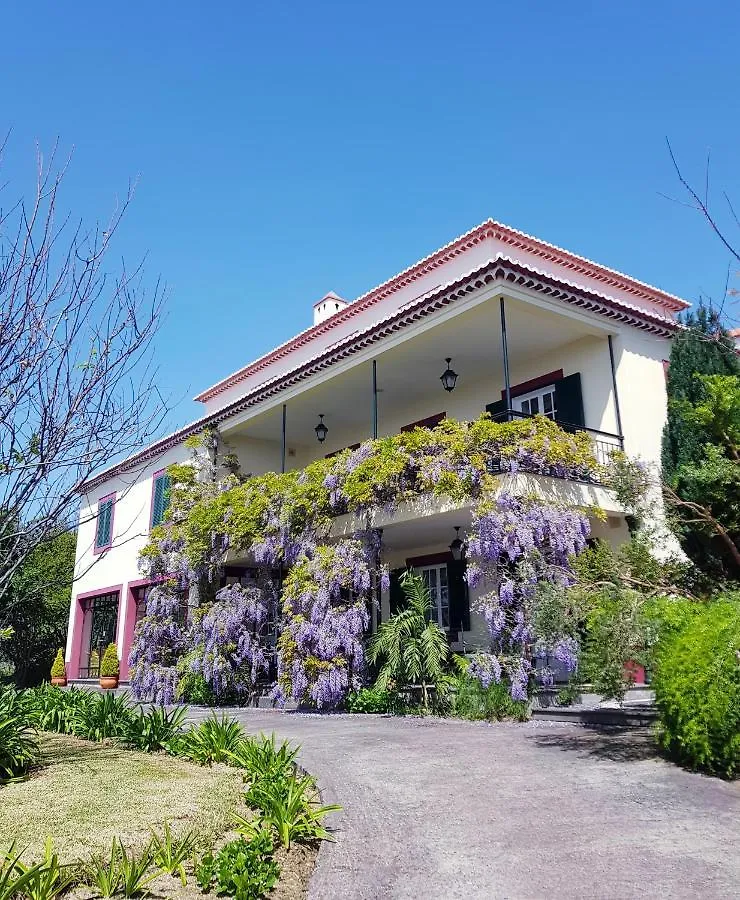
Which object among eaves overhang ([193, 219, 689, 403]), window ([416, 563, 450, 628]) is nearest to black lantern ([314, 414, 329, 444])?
eaves overhang ([193, 219, 689, 403])

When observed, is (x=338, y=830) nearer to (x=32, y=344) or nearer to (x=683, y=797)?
(x=683, y=797)

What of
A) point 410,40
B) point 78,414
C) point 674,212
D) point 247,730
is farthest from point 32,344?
point 247,730

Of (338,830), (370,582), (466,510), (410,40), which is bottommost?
(338,830)

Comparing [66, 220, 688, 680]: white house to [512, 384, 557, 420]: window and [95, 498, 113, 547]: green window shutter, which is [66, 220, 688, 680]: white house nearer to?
[512, 384, 557, 420]: window

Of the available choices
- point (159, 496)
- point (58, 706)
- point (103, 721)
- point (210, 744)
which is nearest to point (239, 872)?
point (210, 744)

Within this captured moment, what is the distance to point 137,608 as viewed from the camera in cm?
2019

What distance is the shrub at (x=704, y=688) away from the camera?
5.60 metres

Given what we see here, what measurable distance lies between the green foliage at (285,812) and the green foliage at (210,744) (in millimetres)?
1763

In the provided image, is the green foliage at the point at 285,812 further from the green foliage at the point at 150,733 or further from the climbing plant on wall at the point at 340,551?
the climbing plant on wall at the point at 340,551

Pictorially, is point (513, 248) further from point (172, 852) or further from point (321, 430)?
point (172, 852)

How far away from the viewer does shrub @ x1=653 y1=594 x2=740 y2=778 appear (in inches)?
221

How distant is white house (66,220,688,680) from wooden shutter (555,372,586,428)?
0.08ft

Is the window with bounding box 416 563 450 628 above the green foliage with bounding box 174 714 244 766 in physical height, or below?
above

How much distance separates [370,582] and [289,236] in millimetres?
5793
